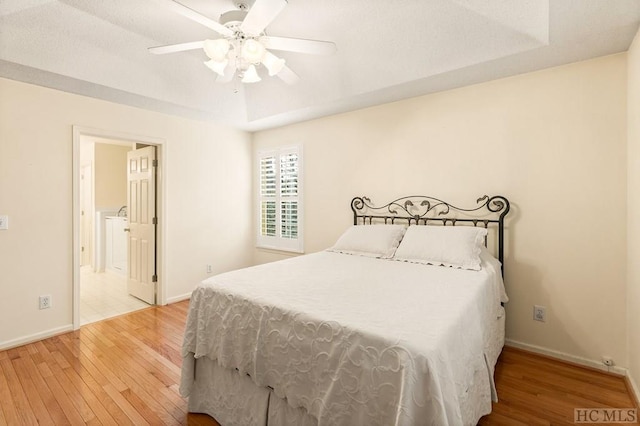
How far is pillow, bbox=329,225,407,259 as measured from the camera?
110 inches

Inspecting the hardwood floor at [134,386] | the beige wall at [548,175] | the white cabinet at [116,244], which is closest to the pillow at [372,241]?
the beige wall at [548,175]

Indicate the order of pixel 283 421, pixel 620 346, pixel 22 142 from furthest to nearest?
pixel 22 142, pixel 620 346, pixel 283 421

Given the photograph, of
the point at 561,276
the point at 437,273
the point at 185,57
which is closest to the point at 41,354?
the point at 185,57

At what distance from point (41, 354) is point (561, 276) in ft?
14.1

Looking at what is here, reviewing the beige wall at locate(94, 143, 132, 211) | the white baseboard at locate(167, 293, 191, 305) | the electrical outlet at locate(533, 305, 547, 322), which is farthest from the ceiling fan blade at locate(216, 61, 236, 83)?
the beige wall at locate(94, 143, 132, 211)

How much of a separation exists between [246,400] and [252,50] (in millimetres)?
1988

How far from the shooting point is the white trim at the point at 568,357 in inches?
88.2

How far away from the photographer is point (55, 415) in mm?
1839

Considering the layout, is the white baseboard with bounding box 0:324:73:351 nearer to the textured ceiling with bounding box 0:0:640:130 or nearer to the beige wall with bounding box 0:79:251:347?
the beige wall with bounding box 0:79:251:347

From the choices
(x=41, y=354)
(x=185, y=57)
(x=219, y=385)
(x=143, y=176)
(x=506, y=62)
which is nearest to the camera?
(x=219, y=385)

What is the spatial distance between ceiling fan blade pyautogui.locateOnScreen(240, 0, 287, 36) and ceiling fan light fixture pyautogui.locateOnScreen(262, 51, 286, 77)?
17 cm

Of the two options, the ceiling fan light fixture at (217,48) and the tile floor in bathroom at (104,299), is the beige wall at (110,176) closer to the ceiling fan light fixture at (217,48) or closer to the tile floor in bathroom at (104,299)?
the tile floor in bathroom at (104,299)

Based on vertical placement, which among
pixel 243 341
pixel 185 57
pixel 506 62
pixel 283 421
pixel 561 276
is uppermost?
pixel 185 57

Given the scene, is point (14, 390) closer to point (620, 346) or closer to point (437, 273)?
point (437, 273)
